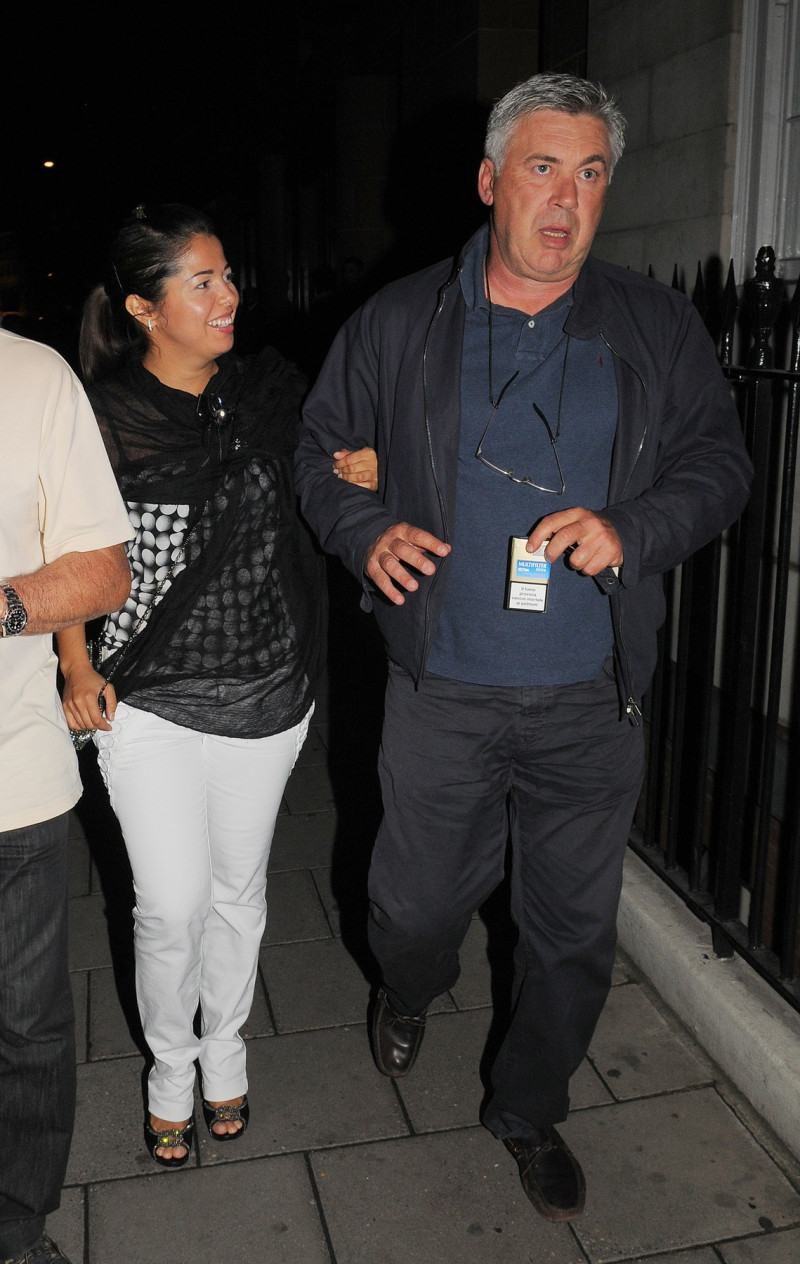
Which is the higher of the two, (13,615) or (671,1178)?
(13,615)

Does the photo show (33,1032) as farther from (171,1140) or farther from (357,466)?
(357,466)

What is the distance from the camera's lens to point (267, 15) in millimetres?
13344

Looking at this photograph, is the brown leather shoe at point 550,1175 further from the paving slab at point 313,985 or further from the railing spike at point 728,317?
the railing spike at point 728,317

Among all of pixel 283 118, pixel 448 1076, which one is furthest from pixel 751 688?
pixel 283 118

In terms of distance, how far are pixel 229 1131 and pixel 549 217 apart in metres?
2.29

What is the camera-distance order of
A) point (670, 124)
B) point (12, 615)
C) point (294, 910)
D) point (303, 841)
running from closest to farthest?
1. point (12, 615)
2. point (294, 910)
3. point (670, 124)
4. point (303, 841)

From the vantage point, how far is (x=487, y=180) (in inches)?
106

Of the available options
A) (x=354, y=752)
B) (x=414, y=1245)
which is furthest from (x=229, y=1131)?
(x=354, y=752)

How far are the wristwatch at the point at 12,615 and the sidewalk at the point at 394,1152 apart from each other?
1460 millimetres

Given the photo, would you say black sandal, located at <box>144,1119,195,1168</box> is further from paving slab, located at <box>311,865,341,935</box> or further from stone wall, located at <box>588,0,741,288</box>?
stone wall, located at <box>588,0,741,288</box>

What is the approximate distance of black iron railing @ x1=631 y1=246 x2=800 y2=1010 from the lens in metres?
2.93

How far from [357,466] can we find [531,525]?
46 cm

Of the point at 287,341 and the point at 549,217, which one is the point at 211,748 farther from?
the point at 287,341

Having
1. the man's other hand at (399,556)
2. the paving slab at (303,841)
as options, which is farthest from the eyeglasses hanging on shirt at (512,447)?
the paving slab at (303,841)
